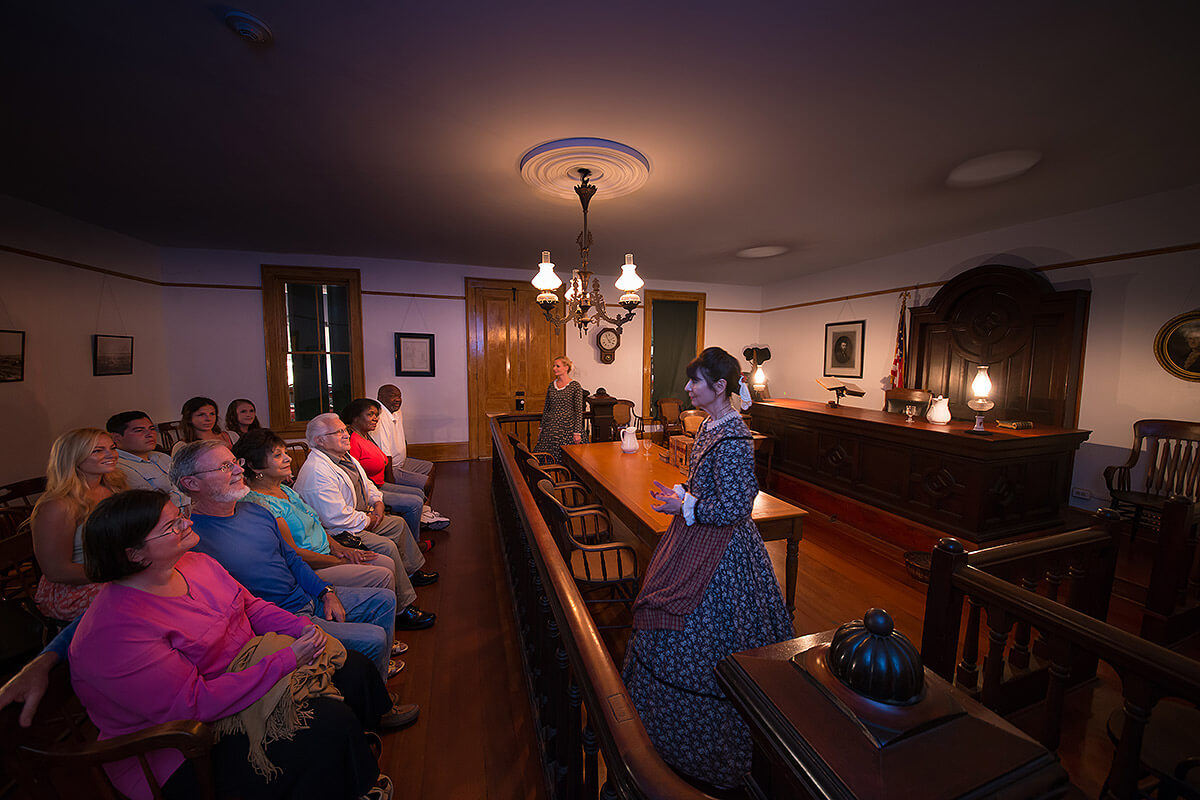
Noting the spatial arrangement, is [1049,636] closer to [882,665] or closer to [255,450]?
[882,665]

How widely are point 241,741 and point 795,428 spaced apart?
5.67 meters

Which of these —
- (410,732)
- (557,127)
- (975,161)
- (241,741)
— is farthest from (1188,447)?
(241,741)

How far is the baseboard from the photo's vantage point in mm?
6984

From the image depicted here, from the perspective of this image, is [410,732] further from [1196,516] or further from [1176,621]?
[1196,516]

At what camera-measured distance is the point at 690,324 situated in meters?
8.58

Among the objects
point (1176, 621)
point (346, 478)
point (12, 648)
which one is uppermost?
point (346, 478)

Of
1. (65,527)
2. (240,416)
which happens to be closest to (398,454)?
(240,416)

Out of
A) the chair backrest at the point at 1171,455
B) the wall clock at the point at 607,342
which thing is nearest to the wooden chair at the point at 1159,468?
the chair backrest at the point at 1171,455

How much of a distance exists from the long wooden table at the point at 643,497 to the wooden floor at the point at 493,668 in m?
0.71

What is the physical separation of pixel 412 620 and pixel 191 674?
1473 millimetres

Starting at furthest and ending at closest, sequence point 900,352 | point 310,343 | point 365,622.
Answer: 1. point 310,343
2. point 900,352
3. point 365,622

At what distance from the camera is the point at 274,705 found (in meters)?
1.38

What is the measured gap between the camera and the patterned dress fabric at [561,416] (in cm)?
470

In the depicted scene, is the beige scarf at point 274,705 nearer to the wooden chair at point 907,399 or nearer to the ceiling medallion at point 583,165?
the ceiling medallion at point 583,165
